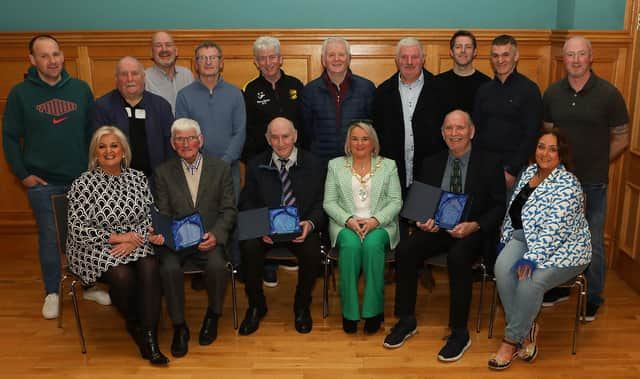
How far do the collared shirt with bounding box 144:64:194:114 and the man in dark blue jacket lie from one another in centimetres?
103

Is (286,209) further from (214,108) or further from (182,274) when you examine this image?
(214,108)

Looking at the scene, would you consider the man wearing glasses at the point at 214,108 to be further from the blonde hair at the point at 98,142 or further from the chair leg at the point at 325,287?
the chair leg at the point at 325,287

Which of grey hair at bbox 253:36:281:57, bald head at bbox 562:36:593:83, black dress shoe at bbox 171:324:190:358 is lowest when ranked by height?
black dress shoe at bbox 171:324:190:358

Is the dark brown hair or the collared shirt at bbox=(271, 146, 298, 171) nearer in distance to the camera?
the dark brown hair

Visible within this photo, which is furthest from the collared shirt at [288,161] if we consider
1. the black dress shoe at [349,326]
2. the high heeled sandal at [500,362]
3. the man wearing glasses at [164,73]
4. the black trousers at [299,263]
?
the high heeled sandal at [500,362]

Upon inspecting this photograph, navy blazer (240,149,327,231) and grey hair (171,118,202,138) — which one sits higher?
grey hair (171,118,202,138)

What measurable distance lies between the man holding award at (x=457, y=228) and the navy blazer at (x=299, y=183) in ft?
1.98

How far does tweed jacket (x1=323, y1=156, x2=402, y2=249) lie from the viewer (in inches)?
150

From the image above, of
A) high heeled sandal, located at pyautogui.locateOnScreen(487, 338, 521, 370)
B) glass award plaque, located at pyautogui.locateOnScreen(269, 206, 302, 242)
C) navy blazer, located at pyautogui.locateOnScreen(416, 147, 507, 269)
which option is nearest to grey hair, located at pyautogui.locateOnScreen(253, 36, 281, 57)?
glass award plaque, located at pyautogui.locateOnScreen(269, 206, 302, 242)

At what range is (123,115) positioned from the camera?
12.8ft

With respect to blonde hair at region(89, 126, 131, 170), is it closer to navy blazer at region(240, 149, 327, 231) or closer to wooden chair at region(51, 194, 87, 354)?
wooden chair at region(51, 194, 87, 354)

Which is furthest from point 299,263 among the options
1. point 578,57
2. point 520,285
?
point 578,57

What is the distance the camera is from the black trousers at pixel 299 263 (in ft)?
12.4

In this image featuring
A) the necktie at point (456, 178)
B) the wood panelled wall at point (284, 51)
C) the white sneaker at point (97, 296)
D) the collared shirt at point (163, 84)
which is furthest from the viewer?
the wood panelled wall at point (284, 51)
